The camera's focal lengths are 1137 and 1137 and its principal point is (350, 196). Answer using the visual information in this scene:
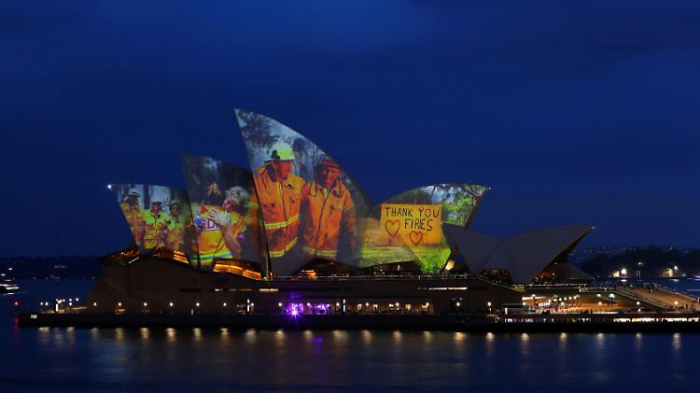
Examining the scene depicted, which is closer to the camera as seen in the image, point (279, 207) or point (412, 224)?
point (279, 207)

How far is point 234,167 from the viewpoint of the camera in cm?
7106

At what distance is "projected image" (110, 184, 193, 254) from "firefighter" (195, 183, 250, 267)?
2007 millimetres

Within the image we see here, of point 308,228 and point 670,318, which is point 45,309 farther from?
point 670,318

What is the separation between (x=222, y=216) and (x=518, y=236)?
60.3 ft

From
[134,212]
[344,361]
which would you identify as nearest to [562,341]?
[344,361]

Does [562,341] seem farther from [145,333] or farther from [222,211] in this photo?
[145,333]

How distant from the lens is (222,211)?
232 ft

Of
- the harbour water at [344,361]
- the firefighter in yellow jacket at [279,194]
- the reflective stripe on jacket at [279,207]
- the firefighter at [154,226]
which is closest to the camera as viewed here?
the harbour water at [344,361]

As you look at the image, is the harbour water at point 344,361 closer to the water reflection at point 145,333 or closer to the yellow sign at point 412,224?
the water reflection at point 145,333

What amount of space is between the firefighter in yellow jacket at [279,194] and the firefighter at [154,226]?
7076mm

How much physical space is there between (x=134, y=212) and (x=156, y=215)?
1.46 m

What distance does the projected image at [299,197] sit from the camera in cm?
6906

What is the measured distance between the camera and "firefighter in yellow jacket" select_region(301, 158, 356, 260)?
2746 inches

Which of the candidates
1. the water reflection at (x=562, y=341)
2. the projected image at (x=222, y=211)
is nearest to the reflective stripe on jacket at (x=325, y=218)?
the projected image at (x=222, y=211)
